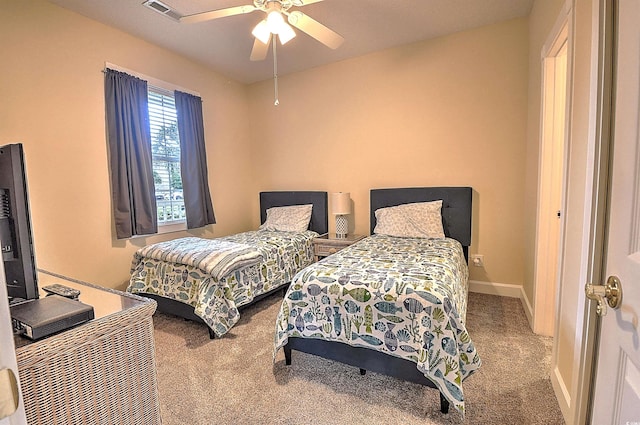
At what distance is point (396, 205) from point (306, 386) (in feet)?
7.18

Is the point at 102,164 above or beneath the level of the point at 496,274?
above

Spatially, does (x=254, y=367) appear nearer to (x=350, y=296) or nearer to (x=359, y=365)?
(x=359, y=365)

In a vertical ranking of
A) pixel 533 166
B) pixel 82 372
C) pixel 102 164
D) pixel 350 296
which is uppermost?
pixel 102 164

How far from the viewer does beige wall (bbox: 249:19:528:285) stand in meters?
2.99

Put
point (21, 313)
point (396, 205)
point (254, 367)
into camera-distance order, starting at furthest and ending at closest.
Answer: point (396, 205) → point (254, 367) → point (21, 313)

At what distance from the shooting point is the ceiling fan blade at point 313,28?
2057 millimetres

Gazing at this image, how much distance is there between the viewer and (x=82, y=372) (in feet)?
2.83

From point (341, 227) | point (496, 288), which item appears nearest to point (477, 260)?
point (496, 288)

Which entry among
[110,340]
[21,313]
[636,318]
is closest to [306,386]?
[110,340]

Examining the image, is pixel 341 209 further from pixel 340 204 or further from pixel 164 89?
pixel 164 89

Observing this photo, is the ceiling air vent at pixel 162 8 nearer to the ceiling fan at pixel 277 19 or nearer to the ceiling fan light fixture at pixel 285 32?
the ceiling fan at pixel 277 19

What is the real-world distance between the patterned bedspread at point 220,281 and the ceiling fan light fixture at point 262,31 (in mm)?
1770

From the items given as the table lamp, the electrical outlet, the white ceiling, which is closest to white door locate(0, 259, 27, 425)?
the white ceiling

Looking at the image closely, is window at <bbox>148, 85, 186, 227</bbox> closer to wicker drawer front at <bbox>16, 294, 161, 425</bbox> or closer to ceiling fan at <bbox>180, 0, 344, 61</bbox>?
ceiling fan at <bbox>180, 0, 344, 61</bbox>
